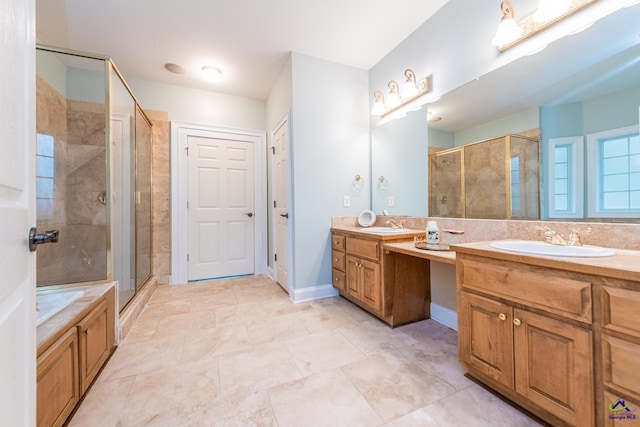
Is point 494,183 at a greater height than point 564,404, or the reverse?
point 494,183

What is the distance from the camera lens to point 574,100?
1.34m

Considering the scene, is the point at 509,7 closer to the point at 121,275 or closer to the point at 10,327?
the point at 10,327

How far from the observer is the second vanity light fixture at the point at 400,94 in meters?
2.17

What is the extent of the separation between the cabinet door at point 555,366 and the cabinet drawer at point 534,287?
0.06 metres

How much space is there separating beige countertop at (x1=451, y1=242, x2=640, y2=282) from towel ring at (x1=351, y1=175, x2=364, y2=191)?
171cm

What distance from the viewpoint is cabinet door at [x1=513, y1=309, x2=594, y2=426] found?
2.96 feet

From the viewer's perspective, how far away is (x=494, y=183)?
1680mm

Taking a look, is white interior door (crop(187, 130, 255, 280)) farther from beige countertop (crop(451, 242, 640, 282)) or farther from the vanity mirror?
beige countertop (crop(451, 242, 640, 282))

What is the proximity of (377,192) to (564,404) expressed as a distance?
6.90 feet

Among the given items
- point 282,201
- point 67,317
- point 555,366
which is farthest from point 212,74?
point 555,366

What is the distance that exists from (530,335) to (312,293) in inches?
73.1

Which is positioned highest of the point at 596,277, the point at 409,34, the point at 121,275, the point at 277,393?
the point at 409,34

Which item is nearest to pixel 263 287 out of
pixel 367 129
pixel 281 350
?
pixel 281 350

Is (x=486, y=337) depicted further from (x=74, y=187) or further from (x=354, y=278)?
(x=74, y=187)
